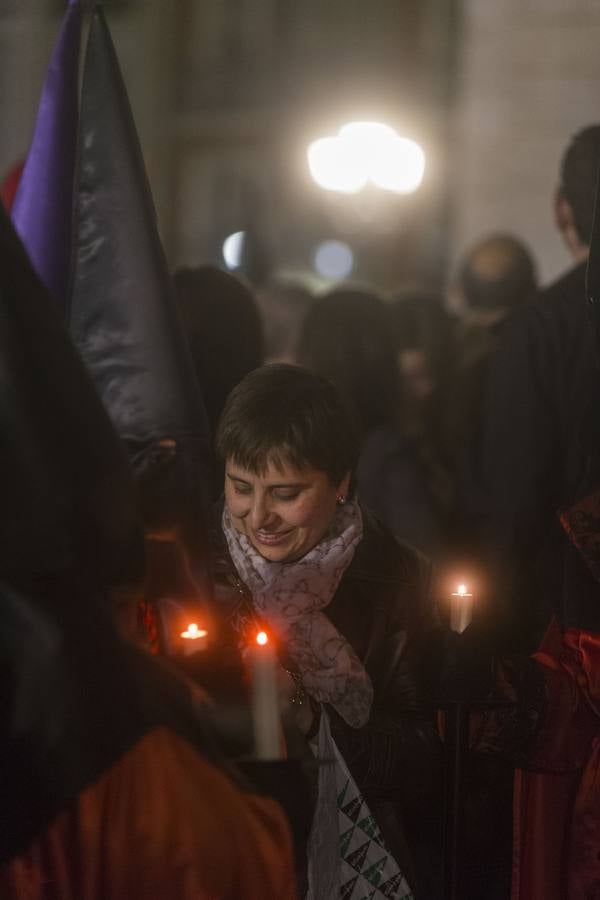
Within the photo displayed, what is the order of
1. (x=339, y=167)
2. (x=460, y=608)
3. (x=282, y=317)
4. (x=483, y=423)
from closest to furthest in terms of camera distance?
1. (x=460, y=608)
2. (x=483, y=423)
3. (x=282, y=317)
4. (x=339, y=167)

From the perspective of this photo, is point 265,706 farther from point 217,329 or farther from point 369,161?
point 369,161

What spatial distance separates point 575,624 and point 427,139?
588 inches

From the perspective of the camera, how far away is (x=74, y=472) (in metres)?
1.60

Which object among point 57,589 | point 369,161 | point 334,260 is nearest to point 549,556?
point 57,589

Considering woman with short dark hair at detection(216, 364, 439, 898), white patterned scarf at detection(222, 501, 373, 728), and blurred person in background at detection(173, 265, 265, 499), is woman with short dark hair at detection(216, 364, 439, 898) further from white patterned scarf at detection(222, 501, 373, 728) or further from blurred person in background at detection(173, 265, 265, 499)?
blurred person in background at detection(173, 265, 265, 499)

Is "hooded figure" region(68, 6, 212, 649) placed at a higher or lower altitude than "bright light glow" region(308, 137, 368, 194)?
lower

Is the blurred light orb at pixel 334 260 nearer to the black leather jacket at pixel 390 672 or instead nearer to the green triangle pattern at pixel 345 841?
the black leather jacket at pixel 390 672

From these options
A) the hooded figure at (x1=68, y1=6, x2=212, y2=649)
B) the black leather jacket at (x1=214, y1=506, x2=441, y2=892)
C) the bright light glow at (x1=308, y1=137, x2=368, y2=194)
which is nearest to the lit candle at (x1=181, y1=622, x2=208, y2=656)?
the hooded figure at (x1=68, y1=6, x2=212, y2=649)

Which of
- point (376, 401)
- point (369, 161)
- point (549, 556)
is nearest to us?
point (549, 556)

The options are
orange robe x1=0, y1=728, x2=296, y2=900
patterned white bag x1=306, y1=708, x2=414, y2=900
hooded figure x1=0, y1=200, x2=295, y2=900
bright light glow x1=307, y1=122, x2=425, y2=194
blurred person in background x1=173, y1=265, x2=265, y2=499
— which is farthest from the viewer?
bright light glow x1=307, y1=122, x2=425, y2=194

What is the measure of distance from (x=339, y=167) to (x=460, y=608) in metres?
9.94

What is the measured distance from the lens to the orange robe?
181cm

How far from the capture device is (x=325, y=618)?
2387mm

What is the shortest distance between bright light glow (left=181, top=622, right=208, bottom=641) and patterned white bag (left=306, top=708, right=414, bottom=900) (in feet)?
1.10
